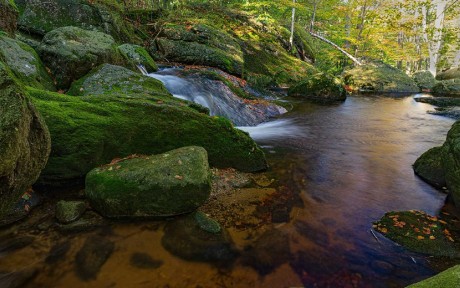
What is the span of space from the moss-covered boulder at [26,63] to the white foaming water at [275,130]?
18.5ft

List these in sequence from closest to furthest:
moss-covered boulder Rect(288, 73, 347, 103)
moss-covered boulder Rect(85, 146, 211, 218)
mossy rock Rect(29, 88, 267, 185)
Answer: moss-covered boulder Rect(85, 146, 211, 218) → mossy rock Rect(29, 88, 267, 185) → moss-covered boulder Rect(288, 73, 347, 103)

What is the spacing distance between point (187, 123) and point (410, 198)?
173 inches

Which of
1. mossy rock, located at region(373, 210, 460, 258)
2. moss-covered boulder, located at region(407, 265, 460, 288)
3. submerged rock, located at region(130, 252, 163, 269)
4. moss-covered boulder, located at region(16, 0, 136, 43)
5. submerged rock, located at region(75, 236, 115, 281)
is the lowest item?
mossy rock, located at region(373, 210, 460, 258)

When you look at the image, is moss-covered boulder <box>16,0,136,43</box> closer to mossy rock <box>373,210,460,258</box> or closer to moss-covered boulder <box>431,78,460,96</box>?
mossy rock <box>373,210,460,258</box>

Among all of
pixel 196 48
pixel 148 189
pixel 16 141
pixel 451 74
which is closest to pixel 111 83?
pixel 148 189

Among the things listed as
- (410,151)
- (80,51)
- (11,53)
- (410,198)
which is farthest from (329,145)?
(11,53)

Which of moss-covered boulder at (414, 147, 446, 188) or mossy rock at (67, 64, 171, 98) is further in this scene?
mossy rock at (67, 64, 171, 98)

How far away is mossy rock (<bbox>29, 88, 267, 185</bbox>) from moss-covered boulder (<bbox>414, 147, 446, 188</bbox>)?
11.2 ft

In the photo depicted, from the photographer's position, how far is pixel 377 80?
22.9 meters

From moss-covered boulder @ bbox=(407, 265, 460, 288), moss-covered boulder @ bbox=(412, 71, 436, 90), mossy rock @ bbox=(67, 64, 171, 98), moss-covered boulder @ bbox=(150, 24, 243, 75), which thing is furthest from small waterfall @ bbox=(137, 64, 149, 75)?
moss-covered boulder @ bbox=(412, 71, 436, 90)

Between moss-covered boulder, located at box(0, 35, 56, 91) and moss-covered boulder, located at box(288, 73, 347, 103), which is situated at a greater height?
moss-covered boulder, located at box(0, 35, 56, 91)

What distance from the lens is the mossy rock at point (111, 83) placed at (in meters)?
6.99

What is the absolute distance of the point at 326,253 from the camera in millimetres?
3859

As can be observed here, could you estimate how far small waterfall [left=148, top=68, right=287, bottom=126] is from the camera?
1052 centimetres
